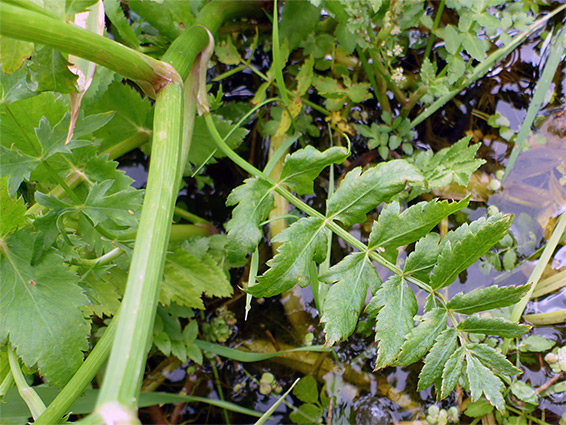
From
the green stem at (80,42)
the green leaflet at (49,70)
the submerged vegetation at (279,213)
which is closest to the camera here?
the green stem at (80,42)

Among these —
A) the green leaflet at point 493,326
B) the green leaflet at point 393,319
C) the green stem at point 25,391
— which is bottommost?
the green stem at point 25,391

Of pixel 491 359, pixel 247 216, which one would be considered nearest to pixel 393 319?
pixel 491 359

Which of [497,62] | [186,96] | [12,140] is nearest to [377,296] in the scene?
[186,96]

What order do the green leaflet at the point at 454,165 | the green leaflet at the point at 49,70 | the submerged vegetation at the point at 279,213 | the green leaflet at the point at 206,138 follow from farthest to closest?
1. the green leaflet at the point at 206,138
2. the green leaflet at the point at 454,165
3. the submerged vegetation at the point at 279,213
4. the green leaflet at the point at 49,70

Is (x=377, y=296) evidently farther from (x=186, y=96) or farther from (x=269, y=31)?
(x=269, y=31)

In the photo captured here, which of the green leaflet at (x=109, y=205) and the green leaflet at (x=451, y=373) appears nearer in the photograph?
the green leaflet at (x=451, y=373)

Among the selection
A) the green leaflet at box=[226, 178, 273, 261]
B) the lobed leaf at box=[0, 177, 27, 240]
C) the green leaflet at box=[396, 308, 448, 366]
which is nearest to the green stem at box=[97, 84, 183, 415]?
the green leaflet at box=[226, 178, 273, 261]

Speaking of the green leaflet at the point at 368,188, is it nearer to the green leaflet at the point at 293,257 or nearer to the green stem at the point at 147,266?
the green leaflet at the point at 293,257

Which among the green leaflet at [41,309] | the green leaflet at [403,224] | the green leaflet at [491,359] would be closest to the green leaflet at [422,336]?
the green leaflet at [491,359]
